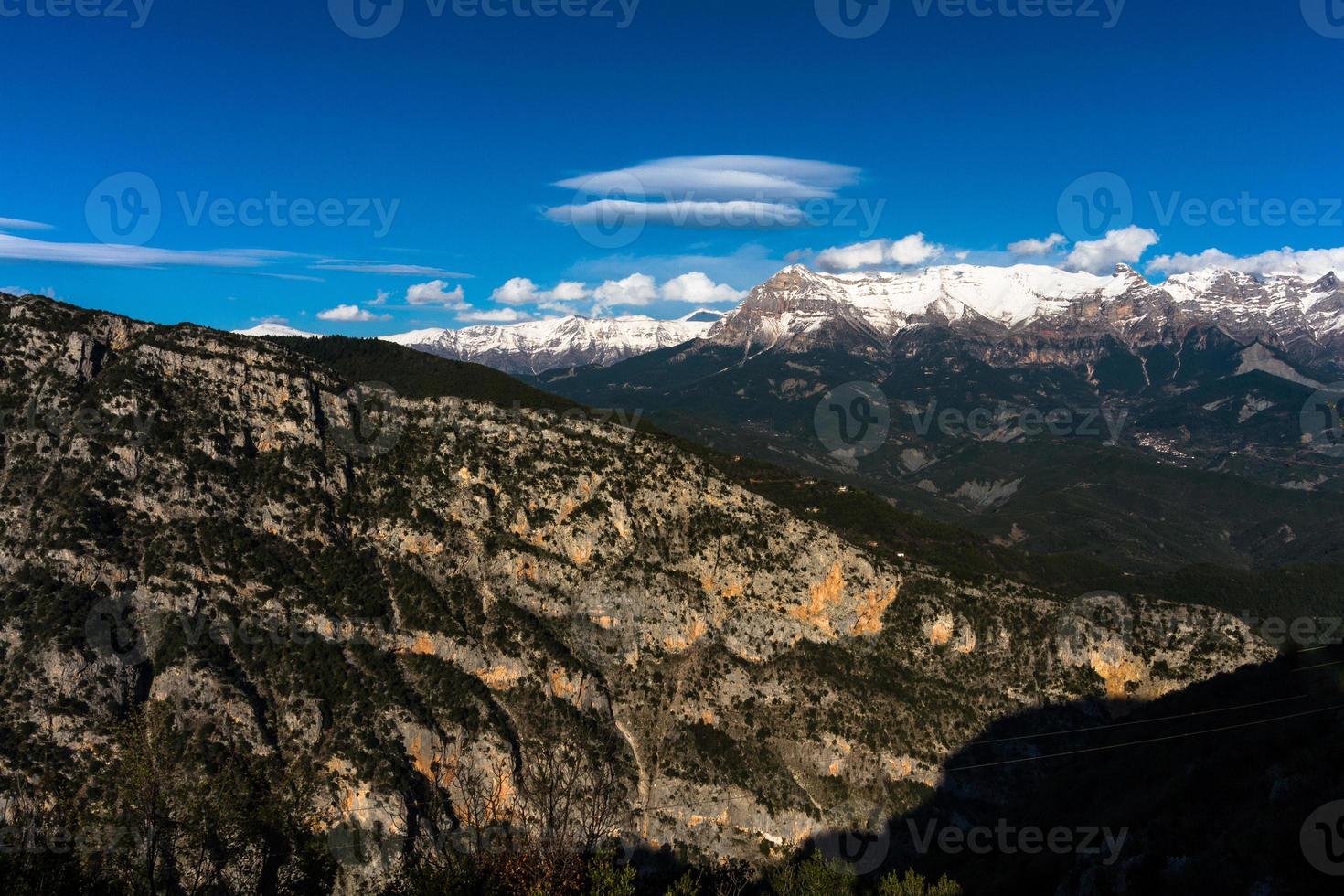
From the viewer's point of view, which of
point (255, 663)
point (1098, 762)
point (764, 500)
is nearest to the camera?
point (255, 663)

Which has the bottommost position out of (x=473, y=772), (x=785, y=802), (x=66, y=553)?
(x=785, y=802)

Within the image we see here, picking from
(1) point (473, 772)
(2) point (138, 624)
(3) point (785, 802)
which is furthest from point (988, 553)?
(2) point (138, 624)

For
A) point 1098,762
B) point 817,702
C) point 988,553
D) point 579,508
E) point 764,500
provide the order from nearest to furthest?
point 1098,762
point 817,702
point 579,508
point 764,500
point 988,553

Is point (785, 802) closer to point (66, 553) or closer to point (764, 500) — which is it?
point (764, 500)

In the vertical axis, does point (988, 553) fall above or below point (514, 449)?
below

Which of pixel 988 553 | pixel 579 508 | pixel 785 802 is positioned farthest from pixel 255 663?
pixel 988 553

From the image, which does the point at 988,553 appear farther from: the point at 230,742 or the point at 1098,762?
the point at 230,742

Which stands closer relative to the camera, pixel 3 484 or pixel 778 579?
pixel 3 484
